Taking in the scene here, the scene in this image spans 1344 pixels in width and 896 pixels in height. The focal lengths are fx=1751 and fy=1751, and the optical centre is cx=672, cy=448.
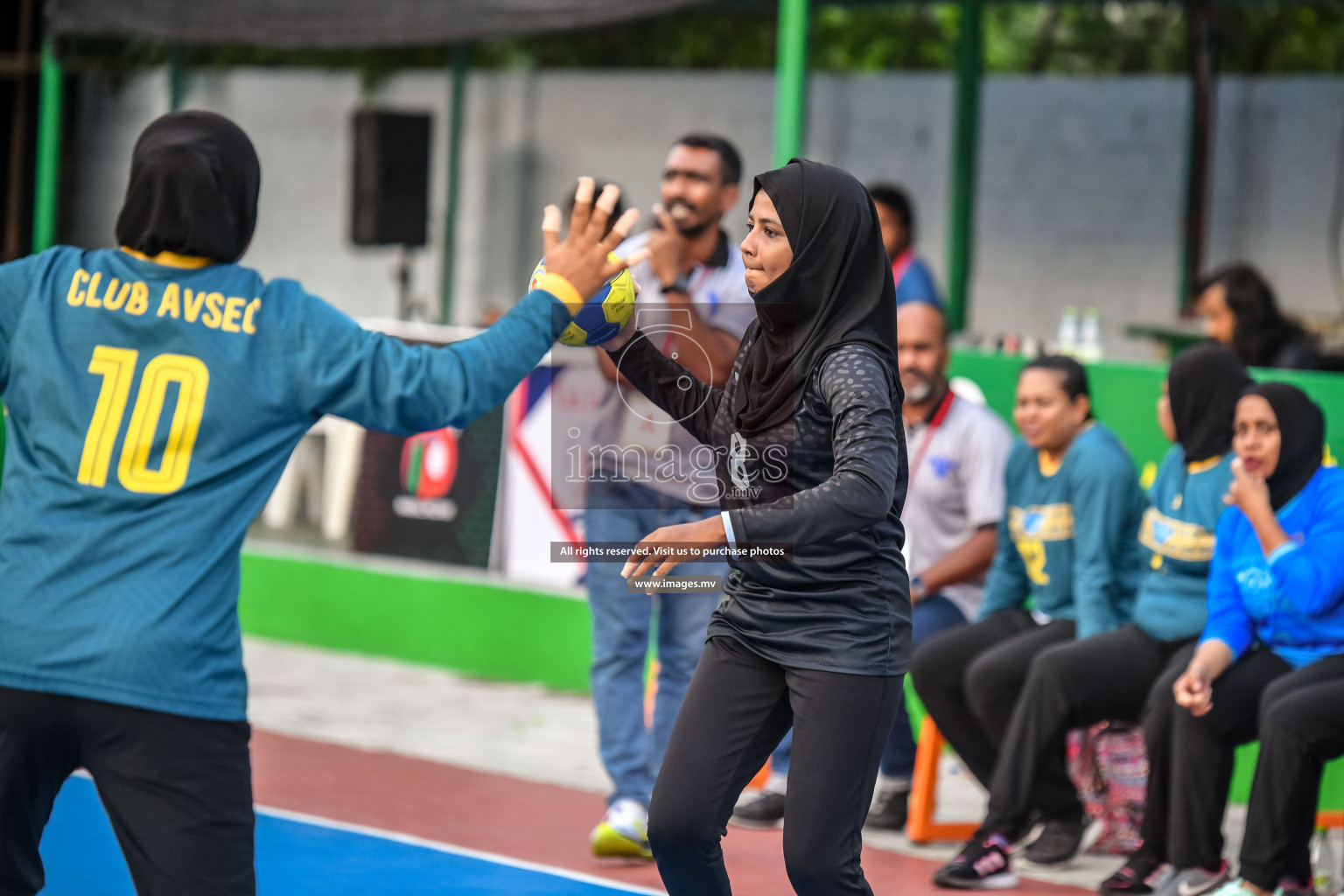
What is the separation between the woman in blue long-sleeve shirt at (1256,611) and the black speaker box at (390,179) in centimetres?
783

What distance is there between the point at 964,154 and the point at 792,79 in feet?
15.3

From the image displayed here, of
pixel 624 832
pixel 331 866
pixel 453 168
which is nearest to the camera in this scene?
pixel 331 866

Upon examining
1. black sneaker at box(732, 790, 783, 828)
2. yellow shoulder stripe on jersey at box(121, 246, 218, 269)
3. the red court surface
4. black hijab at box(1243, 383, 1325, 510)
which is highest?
yellow shoulder stripe on jersey at box(121, 246, 218, 269)

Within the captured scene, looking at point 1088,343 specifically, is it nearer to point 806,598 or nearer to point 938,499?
point 938,499

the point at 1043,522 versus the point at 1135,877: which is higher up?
the point at 1043,522

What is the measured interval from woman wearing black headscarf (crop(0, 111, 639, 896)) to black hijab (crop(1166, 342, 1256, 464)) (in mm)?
2966

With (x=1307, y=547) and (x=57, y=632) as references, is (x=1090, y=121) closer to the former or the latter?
(x=1307, y=547)

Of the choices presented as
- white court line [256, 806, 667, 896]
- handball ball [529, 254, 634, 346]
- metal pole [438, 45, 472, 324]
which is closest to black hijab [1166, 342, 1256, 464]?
white court line [256, 806, 667, 896]

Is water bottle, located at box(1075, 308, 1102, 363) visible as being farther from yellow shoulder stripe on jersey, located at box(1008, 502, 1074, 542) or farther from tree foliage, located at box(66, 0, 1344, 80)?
tree foliage, located at box(66, 0, 1344, 80)

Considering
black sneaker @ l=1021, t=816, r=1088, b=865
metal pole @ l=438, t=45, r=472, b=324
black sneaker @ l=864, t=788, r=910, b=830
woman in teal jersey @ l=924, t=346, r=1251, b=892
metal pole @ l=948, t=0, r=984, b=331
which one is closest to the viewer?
woman in teal jersey @ l=924, t=346, r=1251, b=892

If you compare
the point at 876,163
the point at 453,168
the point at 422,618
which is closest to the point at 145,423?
the point at 422,618

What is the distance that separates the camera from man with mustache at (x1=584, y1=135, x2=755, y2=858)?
528 centimetres

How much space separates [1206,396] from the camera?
541cm

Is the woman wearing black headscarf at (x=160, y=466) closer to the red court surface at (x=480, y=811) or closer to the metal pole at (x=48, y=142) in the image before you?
the red court surface at (x=480, y=811)
